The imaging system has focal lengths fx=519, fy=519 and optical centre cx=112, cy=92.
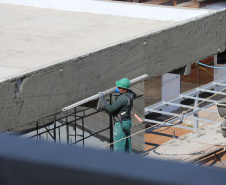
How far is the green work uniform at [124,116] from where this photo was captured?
9.25 metres

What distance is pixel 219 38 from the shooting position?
12.6m

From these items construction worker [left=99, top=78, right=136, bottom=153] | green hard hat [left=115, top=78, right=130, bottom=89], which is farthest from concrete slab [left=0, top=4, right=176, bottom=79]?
construction worker [left=99, top=78, right=136, bottom=153]

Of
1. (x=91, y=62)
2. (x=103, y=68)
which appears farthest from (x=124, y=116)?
(x=91, y=62)

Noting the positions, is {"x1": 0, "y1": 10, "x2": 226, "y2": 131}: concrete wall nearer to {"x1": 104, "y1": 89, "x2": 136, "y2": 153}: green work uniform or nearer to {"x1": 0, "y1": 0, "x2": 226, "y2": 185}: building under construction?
{"x1": 0, "y1": 0, "x2": 226, "y2": 185}: building under construction

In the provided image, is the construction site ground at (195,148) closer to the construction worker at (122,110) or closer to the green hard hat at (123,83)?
Result: the construction worker at (122,110)

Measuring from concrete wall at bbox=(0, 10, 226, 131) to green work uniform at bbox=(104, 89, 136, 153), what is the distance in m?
0.49

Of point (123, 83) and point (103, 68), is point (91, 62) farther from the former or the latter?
point (123, 83)

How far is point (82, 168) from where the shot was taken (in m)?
1.23

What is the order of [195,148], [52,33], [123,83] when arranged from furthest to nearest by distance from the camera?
1. [195,148]
2. [52,33]
3. [123,83]

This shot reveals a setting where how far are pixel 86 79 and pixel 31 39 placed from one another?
95.8 inches

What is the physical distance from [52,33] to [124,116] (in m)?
3.19

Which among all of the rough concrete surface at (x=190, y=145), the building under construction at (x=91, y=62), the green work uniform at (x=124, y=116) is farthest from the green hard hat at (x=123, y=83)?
the rough concrete surface at (x=190, y=145)

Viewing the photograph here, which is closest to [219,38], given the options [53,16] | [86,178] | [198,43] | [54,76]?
[198,43]

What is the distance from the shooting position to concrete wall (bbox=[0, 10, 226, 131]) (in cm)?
772
